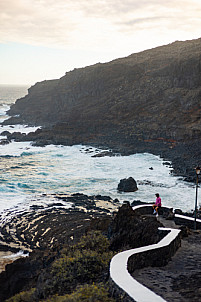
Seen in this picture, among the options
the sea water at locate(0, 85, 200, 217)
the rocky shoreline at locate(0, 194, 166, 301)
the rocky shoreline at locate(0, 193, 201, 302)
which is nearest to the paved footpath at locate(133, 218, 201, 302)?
the rocky shoreline at locate(0, 193, 201, 302)

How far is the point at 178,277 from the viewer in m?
9.45

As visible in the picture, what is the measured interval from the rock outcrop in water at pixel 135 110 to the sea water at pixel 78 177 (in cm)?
460

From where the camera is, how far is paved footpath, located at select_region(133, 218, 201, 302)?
313 inches

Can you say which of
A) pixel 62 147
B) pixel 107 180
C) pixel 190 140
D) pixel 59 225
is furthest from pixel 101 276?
pixel 62 147

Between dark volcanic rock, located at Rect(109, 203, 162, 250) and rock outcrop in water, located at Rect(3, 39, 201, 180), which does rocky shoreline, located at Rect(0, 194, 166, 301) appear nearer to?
dark volcanic rock, located at Rect(109, 203, 162, 250)

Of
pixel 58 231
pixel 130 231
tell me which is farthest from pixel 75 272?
pixel 58 231

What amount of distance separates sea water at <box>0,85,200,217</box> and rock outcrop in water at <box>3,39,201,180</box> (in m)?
4.60

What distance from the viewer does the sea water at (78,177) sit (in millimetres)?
30719

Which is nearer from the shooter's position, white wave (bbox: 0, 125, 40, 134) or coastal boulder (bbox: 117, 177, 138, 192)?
coastal boulder (bbox: 117, 177, 138, 192)

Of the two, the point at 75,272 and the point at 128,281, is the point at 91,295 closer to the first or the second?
the point at 128,281

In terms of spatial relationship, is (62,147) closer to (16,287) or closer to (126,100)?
(126,100)

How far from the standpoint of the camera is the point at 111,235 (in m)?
14.2

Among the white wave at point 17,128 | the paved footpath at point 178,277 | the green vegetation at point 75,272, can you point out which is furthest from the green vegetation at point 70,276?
the white wave at point 17,128

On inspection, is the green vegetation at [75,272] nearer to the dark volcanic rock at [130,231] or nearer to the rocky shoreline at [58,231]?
the rocky shoreline at [58,231]
